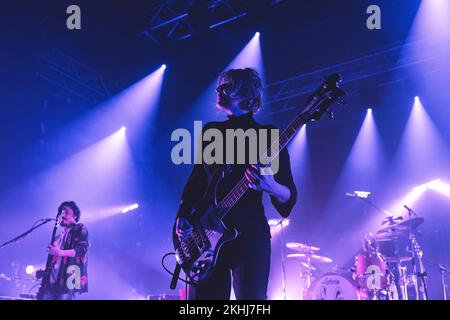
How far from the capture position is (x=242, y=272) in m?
2.33

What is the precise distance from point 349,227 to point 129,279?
21.0ft

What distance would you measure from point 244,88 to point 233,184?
0.64 metres

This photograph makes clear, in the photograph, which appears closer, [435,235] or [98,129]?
[435,235]

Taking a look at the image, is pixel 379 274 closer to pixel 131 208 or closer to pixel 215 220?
pixel 215 220

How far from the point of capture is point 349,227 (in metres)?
11.1

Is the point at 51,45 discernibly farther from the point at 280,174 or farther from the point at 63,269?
the point at 280,174

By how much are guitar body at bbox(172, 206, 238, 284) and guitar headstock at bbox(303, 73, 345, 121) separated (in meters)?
0.90

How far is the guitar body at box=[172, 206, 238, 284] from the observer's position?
2.39 m

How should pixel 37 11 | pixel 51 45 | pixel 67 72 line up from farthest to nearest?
1. pixel 67 72
2. pixel 51 45
3. pixel 37 11

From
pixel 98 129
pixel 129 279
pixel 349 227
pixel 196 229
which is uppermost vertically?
pixel 98 129

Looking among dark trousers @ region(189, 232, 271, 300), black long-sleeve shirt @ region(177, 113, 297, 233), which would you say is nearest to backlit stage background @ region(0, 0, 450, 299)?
black long-sleeve shirt @ region(177, 113, 297, 233)

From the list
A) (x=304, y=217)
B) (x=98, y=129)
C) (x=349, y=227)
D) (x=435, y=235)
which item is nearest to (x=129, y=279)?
(x=98, y=129)
